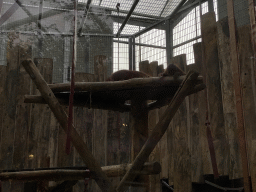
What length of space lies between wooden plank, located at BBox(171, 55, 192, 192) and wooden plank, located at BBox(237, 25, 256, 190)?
635mm

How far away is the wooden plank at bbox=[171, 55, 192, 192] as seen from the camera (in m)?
2.75

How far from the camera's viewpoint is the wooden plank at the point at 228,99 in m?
2.42

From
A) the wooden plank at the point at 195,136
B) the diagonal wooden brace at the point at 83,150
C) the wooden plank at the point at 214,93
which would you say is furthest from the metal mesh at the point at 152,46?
the diagonal wooden brace at the point at 83,150

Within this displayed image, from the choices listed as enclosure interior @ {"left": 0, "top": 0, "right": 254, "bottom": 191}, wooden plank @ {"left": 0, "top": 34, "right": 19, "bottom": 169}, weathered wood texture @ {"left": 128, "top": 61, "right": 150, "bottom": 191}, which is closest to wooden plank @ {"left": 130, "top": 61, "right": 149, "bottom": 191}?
weathered wood texture @ {"left": 128, "top": 61, "right": 150, "bottom": 191}

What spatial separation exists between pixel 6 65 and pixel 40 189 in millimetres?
1831

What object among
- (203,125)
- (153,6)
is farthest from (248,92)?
(153,6)

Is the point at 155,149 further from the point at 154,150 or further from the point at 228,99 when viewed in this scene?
the point at 228,99

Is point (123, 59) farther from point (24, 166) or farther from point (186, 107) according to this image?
point (24, 166)

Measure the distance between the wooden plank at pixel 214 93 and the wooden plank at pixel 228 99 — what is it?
2.5 inches

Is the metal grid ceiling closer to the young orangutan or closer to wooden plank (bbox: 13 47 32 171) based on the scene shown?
the young orangutan

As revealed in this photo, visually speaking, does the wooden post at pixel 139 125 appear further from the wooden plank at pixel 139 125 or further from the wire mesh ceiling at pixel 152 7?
the wire mesh ceiling at pixel 152 7

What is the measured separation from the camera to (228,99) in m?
2.58

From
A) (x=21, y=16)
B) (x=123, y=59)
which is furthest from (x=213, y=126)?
(x=21, y=16)

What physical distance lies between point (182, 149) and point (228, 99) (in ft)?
2.28
